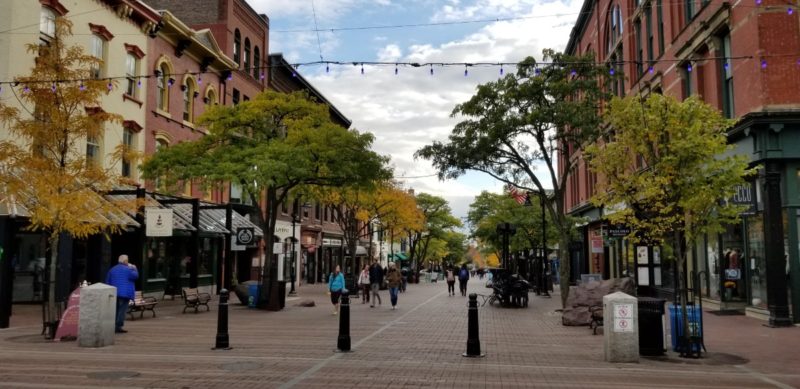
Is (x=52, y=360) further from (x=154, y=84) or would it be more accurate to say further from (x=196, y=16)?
(x=196, y=16)

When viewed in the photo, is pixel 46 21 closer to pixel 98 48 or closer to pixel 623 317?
pixel 98 48

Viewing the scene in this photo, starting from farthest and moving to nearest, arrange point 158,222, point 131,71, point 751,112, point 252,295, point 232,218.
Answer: point 232,218 → point 131,71 → point 252,295 → point 158,222 → point 751,112

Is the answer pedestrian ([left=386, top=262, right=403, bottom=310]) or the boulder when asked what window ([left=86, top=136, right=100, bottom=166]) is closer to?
pedestrian ([left=386, top=262, right=403, bottom=310])

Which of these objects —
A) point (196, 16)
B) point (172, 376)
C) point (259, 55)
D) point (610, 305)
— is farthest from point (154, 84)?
point (610, 305)

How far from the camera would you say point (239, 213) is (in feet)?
112

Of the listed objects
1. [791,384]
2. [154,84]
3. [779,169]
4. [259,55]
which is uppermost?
[259,55]

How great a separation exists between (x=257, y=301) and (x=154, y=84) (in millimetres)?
10344

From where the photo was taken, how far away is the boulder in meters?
16.6

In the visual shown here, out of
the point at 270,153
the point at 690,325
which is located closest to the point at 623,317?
the point at 690,325

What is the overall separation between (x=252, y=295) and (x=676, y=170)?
1489 cm

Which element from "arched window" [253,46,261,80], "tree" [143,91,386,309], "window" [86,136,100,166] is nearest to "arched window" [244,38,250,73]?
"arched window" [253,46,261,80]

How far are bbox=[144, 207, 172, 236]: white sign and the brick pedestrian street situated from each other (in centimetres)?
→ 372

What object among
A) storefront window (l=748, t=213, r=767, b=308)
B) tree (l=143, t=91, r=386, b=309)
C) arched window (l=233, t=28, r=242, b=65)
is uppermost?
arched window (l=233, t=28, r=242, b=65)

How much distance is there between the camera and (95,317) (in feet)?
38.9
